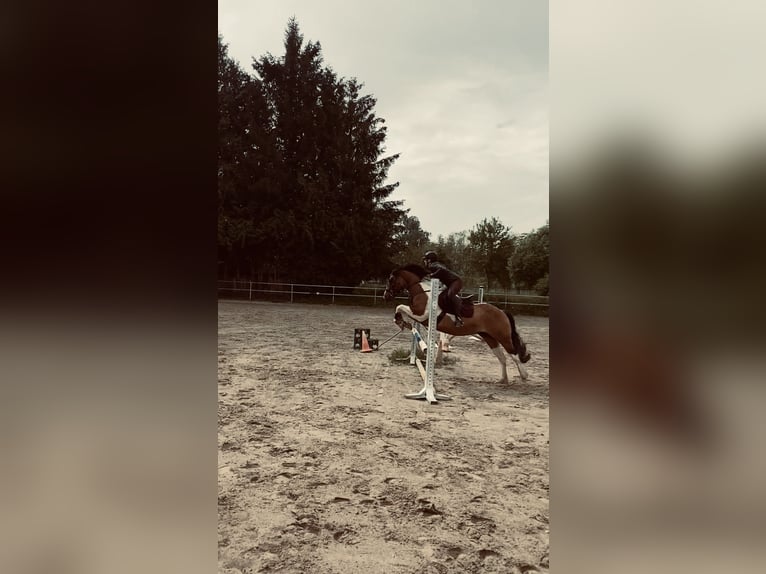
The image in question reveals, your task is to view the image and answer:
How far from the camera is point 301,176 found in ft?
73.6

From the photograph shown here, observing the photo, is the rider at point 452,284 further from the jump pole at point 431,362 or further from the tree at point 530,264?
the tree at point 530,264

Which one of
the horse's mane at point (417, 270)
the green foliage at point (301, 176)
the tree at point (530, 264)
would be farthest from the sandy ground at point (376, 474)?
the green foliage at point (301, 176)

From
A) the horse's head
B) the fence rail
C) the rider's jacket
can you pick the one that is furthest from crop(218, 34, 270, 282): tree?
the rider's jacket

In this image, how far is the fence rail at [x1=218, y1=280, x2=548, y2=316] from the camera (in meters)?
18.7

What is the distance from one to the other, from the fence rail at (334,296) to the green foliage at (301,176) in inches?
42.1

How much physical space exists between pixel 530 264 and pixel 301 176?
1302 cm

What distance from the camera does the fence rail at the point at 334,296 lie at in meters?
18.7

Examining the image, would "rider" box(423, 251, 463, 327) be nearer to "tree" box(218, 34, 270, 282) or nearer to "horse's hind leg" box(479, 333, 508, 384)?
"horse's hind leg" box(479, 333, 508, 384)
